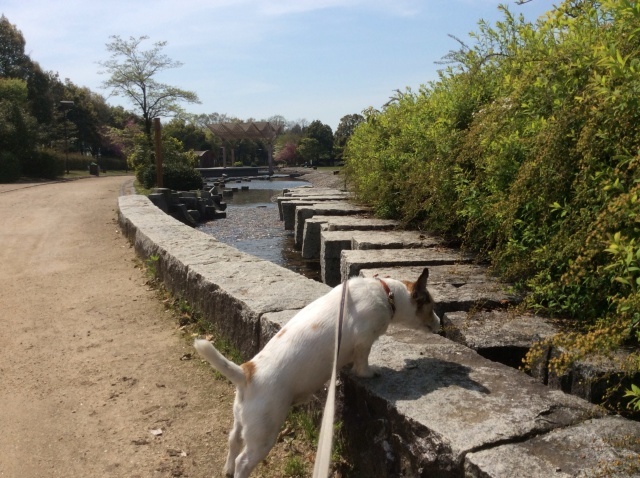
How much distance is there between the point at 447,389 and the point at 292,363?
76 centimetres

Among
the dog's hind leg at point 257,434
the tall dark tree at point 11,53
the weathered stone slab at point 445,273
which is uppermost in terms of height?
the tall dark tree at point 11,53

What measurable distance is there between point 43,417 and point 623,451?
3.54 m

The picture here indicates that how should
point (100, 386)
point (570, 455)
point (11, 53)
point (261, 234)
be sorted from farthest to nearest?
point (11, 53) < point (261, 234) < point (100, 386) < point (570, 455)

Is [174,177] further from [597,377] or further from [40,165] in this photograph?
[597,377]

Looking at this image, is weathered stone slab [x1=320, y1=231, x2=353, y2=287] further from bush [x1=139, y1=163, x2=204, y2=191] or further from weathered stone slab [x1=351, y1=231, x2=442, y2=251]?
bush [x1=139, y1=163, x2=204, y2=191]

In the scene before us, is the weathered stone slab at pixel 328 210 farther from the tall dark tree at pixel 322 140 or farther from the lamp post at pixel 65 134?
the tall dark tree at pixel 322 140

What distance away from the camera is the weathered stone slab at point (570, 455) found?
6.64 ft

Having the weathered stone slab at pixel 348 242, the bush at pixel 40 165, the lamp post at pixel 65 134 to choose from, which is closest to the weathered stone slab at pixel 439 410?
the weathered stone slab at pixel 348 242

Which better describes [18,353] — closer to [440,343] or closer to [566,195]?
[440,343]

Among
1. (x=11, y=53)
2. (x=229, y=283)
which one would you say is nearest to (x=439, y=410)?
(x=229, y=283)

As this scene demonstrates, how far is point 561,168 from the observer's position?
382 cm

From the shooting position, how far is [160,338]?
5.44 metres

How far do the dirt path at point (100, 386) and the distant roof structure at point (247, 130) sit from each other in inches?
2107

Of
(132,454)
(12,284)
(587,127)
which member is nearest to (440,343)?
(587,127)
